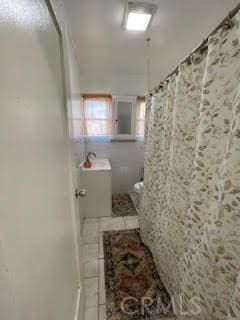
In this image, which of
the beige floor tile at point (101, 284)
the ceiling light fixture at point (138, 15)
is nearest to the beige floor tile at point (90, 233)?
the beige floor tile at point (101, 284)

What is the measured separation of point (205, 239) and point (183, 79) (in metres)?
0.87

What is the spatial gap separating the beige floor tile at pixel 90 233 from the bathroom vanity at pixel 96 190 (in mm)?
204

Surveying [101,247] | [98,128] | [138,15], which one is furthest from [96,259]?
[138,15]

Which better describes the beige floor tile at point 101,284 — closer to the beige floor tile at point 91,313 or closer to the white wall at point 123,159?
the beige floor tile at point 91,313

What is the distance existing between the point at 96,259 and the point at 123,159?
1798mm

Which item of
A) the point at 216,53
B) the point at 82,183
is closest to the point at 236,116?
the point at 216,53

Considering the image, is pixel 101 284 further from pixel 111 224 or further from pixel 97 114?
pixel 97 114

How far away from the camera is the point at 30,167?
18.6 inches

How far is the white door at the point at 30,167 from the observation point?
0.35 metres

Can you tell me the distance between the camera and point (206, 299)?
756 millimetres

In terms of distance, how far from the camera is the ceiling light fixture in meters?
1.27

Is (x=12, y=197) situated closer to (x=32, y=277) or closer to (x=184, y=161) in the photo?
(x=32, y=277)

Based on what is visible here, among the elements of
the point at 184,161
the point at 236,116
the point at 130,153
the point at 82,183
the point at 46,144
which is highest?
the point at 236,116

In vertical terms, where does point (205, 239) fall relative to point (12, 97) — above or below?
below
